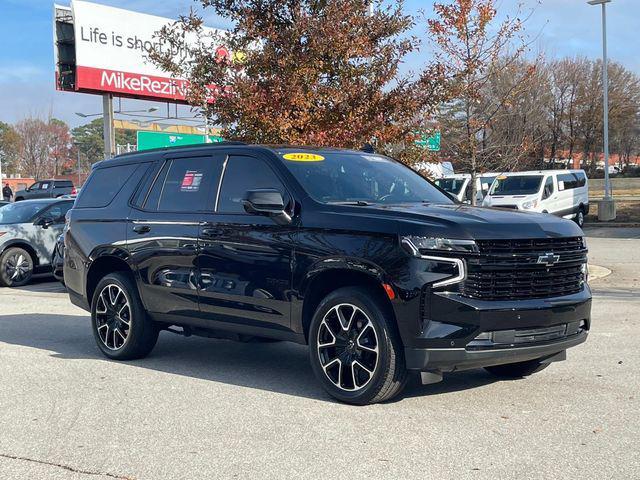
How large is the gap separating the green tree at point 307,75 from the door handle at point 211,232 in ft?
16.8

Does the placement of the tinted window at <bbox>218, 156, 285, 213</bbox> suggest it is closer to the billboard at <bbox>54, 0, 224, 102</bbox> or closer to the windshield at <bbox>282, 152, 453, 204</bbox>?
the windshield at <bbox>282, 152, 453, 204</bbox>

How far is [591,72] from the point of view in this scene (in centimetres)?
4897

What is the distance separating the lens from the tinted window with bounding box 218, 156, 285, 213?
632 centimetres

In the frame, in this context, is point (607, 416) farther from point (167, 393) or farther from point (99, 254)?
point (99, 254)

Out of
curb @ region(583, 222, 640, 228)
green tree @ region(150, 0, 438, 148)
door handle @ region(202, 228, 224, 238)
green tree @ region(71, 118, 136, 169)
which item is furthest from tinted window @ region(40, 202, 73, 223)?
green tree @ region(71, 118, 136, 169)

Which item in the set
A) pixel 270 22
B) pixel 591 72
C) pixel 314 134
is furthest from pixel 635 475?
pixel 591 72

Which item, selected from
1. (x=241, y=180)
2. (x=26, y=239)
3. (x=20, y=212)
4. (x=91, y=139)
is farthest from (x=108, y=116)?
(x=91, y=139)

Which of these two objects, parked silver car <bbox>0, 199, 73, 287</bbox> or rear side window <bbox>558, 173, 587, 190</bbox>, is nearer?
parked silver car <bbox>0, 199, 73, 287</bbox>

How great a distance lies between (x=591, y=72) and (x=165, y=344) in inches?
1829

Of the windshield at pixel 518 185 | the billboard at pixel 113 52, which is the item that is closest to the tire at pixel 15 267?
the billboard at pixel 113 52

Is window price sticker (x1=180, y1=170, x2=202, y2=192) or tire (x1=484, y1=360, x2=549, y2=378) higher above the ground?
window price sticker (x1=180, y1=170, x2=202, y2=192)

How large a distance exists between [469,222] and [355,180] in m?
1.45

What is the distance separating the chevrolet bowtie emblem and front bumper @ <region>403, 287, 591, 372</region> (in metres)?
0.26

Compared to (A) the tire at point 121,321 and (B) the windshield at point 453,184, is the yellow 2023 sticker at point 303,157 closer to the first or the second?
(A) the tire at point 121,321
